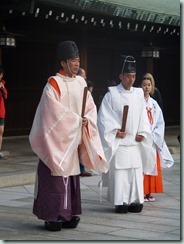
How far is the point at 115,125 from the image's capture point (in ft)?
24.6

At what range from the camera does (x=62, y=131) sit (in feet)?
20.9

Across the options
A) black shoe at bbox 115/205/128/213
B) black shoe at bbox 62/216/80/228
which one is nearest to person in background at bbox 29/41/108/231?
black shoe at bbox 62/216/80/228

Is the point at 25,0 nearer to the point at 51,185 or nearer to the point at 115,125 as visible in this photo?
the point at 115,125

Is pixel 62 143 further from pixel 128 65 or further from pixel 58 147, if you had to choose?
pixel 128 65

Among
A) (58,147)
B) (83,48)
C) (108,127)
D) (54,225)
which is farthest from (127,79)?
(83,48)

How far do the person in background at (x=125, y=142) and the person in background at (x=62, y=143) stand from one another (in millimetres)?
838

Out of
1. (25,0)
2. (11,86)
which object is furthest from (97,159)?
(11,86)

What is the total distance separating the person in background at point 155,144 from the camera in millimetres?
8336

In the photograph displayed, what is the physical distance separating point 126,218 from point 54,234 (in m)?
1.12

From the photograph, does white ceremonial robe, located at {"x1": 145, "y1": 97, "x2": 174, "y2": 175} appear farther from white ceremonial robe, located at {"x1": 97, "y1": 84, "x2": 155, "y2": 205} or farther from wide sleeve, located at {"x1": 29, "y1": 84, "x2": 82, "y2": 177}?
wide sleeve, located at {"x1": 29, "y1": 84, "x2": 82, "y2": 177}

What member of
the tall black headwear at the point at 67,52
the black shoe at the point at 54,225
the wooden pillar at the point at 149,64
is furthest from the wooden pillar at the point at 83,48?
the black shoe at the point at 54,225

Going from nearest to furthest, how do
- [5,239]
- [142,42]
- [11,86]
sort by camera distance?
[5,239] → [11,86] → [142,42]

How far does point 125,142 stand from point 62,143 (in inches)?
51.7

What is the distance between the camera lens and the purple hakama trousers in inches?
249
